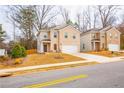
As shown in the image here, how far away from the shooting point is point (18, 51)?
12.8 meters

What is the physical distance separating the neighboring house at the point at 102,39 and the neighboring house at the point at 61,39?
2.88 feet

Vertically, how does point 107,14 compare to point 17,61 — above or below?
above

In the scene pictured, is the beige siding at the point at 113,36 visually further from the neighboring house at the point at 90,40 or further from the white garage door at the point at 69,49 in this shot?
the white garage door at the point at 69,49

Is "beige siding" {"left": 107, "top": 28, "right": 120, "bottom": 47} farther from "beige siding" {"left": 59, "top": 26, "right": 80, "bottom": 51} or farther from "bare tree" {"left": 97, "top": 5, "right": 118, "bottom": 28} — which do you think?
"beige siding" {"left": 59, "top": 26, "right": 80, "bottom": 51}

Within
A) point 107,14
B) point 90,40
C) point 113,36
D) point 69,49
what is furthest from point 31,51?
point 90,40

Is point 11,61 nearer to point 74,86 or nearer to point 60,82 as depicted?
point 60,82

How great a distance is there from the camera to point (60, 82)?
746cm

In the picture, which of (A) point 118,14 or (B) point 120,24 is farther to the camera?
(B) point 120,24

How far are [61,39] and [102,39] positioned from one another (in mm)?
4295

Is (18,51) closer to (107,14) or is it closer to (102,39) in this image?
(107,14)

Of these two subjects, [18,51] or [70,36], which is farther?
[70,36]

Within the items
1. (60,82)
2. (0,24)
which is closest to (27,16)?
(0,24)
